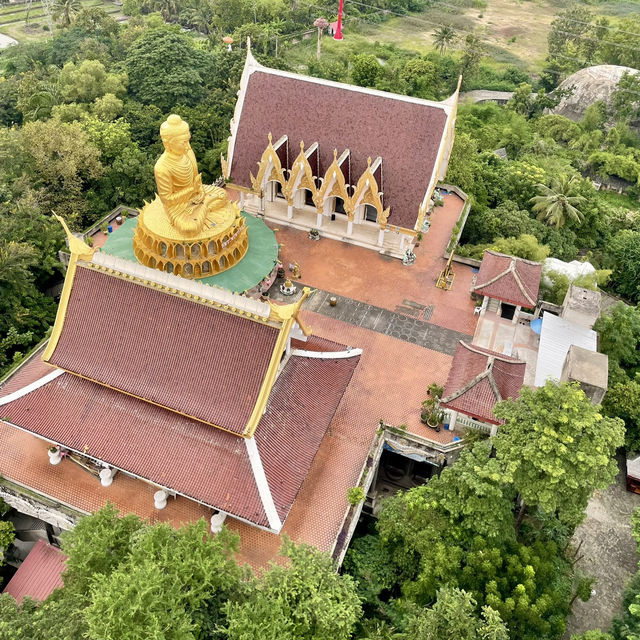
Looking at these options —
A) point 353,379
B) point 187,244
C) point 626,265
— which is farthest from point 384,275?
point 626,265

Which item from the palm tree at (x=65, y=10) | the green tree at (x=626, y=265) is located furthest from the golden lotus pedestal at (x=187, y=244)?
the palm tree at (x=65, y=10)

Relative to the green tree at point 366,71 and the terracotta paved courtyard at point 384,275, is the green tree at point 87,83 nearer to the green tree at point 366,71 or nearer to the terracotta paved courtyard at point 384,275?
the terracotta paved courtyard at point 384,275

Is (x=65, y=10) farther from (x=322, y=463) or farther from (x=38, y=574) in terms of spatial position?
(x=322, y=463)

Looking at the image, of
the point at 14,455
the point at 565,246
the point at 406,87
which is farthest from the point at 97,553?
the point at 406,87

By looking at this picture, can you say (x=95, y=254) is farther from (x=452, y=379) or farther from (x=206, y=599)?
(x=452, y=379)

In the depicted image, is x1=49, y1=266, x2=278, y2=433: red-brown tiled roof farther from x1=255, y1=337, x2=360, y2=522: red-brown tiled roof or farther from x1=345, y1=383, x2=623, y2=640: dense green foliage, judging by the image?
x1=345, y1=383, x2=623, y2=640: dense green foliage
